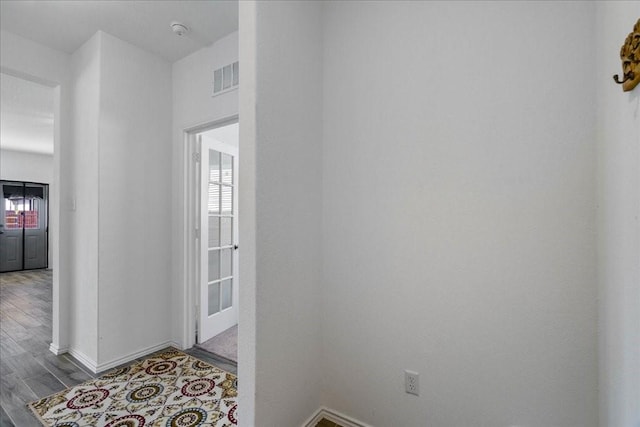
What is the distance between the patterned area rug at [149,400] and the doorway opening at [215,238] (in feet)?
1.26

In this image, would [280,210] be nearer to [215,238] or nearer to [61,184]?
[215,238]

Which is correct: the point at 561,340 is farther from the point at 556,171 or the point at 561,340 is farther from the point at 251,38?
the point at 251,38

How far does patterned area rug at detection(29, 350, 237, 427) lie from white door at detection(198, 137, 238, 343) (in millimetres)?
560

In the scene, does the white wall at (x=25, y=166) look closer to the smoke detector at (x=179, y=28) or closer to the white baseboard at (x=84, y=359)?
the white baseboard at (x=84, y=359)

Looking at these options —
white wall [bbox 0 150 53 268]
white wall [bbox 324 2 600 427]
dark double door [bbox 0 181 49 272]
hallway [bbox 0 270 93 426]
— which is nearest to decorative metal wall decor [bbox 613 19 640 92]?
white wall [bbox 324 2 600 427]

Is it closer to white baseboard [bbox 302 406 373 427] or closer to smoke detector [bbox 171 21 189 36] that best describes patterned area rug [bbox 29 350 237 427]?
white baseboard [bbox 302 406 373 427]

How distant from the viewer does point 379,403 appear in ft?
5.16

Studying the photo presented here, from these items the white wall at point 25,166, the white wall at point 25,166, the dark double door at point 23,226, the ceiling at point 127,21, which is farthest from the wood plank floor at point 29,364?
the white wall at point 25,166

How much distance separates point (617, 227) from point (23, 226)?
9436mm

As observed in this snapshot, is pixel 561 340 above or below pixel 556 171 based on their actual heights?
below

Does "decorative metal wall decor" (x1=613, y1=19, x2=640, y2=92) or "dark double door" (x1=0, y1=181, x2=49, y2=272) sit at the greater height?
"decorative metal wall decor" (x1=613, y1=19, x2=640, y2=92)

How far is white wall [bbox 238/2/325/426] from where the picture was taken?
1345mm

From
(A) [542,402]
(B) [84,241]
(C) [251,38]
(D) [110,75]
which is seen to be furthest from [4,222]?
(A) [542,402]

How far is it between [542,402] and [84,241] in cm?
319
